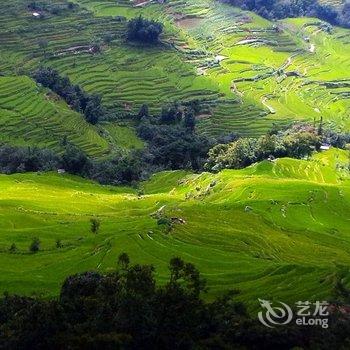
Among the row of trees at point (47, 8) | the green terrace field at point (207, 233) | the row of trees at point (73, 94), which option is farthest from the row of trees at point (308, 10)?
the green terrace field at point (207, 233)

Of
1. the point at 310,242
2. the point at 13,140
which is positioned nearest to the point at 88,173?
the point at 13,140

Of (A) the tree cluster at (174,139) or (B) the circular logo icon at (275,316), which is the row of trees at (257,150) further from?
(B) the circular logo icon at (275,316)

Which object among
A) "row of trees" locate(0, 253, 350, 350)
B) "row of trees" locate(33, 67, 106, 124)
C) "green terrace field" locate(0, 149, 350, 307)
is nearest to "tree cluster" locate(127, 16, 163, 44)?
"row of trees" locate(33, 67, 106, 124)

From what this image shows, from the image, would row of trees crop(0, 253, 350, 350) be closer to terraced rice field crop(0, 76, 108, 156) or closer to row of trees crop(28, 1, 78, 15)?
terraced rice field crop(0, 76, 108, 156)

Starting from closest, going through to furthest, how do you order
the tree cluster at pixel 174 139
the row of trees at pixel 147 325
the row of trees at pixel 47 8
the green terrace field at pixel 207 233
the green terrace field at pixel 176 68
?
the row of trees at pixel 147 325, the green terrace field at pixel 207 233, the tree cluster at pixel 174 139, the green terrace field at pixel 176 68, the row of trees at pixel 47 8

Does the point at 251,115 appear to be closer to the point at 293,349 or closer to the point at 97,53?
the point at 97,53
